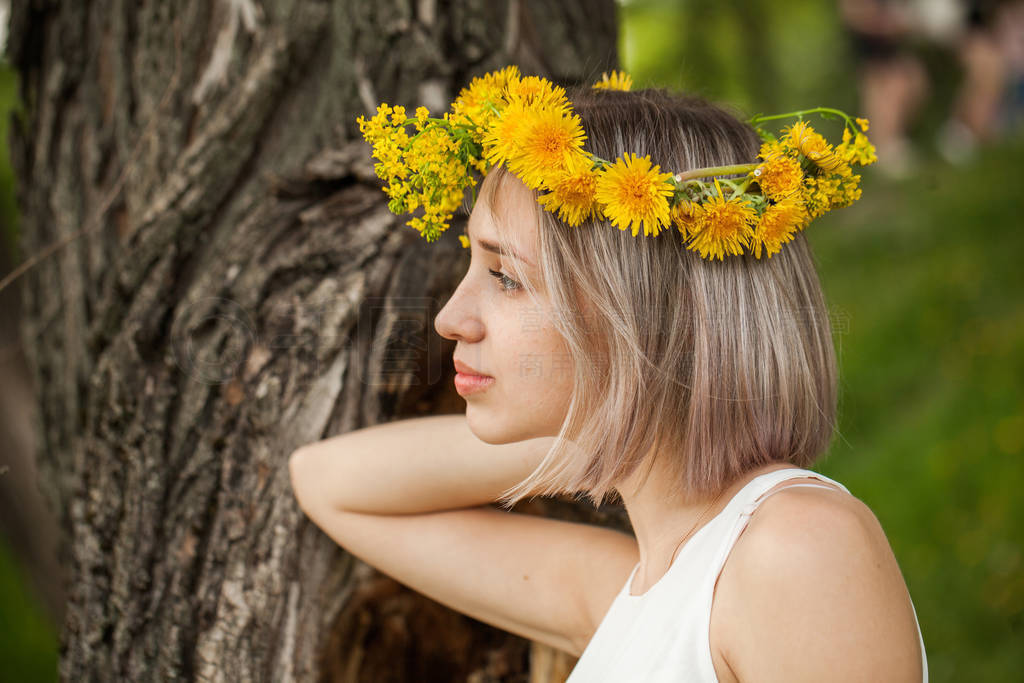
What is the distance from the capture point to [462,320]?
1626 millimetres

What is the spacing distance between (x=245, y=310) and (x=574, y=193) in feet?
3.13

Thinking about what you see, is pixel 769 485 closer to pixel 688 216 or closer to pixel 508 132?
pixel 688 216

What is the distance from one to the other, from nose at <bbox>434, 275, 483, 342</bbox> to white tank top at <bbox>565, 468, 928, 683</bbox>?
575mm

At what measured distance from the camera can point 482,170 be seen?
1.70 metres

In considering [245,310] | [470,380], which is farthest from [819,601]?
[245,310]

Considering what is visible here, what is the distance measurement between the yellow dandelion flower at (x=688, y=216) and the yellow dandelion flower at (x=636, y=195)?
44mm

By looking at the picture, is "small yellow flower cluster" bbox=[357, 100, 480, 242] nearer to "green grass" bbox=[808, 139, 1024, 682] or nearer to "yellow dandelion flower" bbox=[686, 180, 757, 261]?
"yellow dandelion flower" bbox=[686, 180, 757, 261]

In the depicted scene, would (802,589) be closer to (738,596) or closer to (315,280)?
(738,596)

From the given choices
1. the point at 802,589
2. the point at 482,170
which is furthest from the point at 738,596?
the point at 482,170

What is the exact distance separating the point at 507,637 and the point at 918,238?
204 inches

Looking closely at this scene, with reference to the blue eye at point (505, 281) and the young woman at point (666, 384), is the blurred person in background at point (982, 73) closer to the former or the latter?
the young woman at point (666, 384)

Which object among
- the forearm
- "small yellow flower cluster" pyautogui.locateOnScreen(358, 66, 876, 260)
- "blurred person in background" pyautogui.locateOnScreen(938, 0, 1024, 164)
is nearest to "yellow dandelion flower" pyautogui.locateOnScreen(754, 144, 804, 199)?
"small yellow flower cluster" pyautogui.locateOnScreen(358, 66, 876, 260)

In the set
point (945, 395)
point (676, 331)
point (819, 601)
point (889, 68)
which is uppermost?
point (889, 68)

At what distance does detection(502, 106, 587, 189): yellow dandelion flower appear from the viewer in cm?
148
